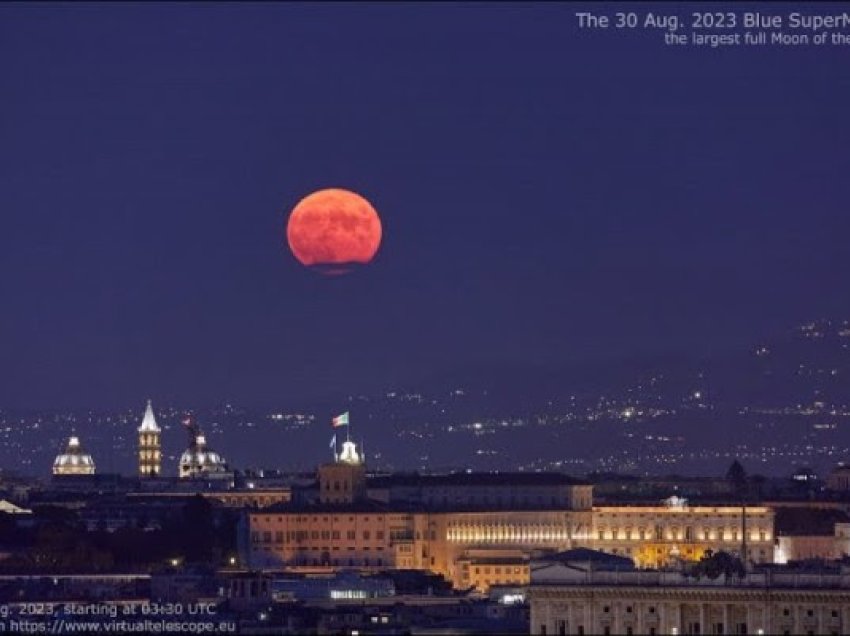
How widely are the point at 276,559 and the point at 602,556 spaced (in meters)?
54.3

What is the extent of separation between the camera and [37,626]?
11806 centimetres

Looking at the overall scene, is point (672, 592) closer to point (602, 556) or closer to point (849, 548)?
point (602, 556)

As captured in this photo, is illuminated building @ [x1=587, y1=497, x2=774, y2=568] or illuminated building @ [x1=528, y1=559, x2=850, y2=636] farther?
illuminated building @ [x1=587, y1=497, x2=774, y2=568]

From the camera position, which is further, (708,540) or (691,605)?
(708,540)

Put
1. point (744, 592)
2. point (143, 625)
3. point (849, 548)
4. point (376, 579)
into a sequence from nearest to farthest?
point (744, 592)
point (143, 625)
point (376, 579)
point (849, 548)

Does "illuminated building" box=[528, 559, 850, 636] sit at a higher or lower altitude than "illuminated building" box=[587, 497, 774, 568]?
lower

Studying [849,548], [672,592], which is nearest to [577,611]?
[672,592]

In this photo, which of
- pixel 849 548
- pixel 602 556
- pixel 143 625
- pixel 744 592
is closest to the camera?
pixel 744 592

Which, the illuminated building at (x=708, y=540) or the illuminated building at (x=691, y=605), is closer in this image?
the illuminated building at (x=691, y=605)

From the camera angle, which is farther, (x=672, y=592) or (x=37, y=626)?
(x=37, y=626)

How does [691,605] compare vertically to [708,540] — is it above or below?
below

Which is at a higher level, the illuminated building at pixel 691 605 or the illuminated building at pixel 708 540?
the illuminated building at pixel 708 540

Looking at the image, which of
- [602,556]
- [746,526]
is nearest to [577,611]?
[602,556]

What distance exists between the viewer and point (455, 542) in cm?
19588
